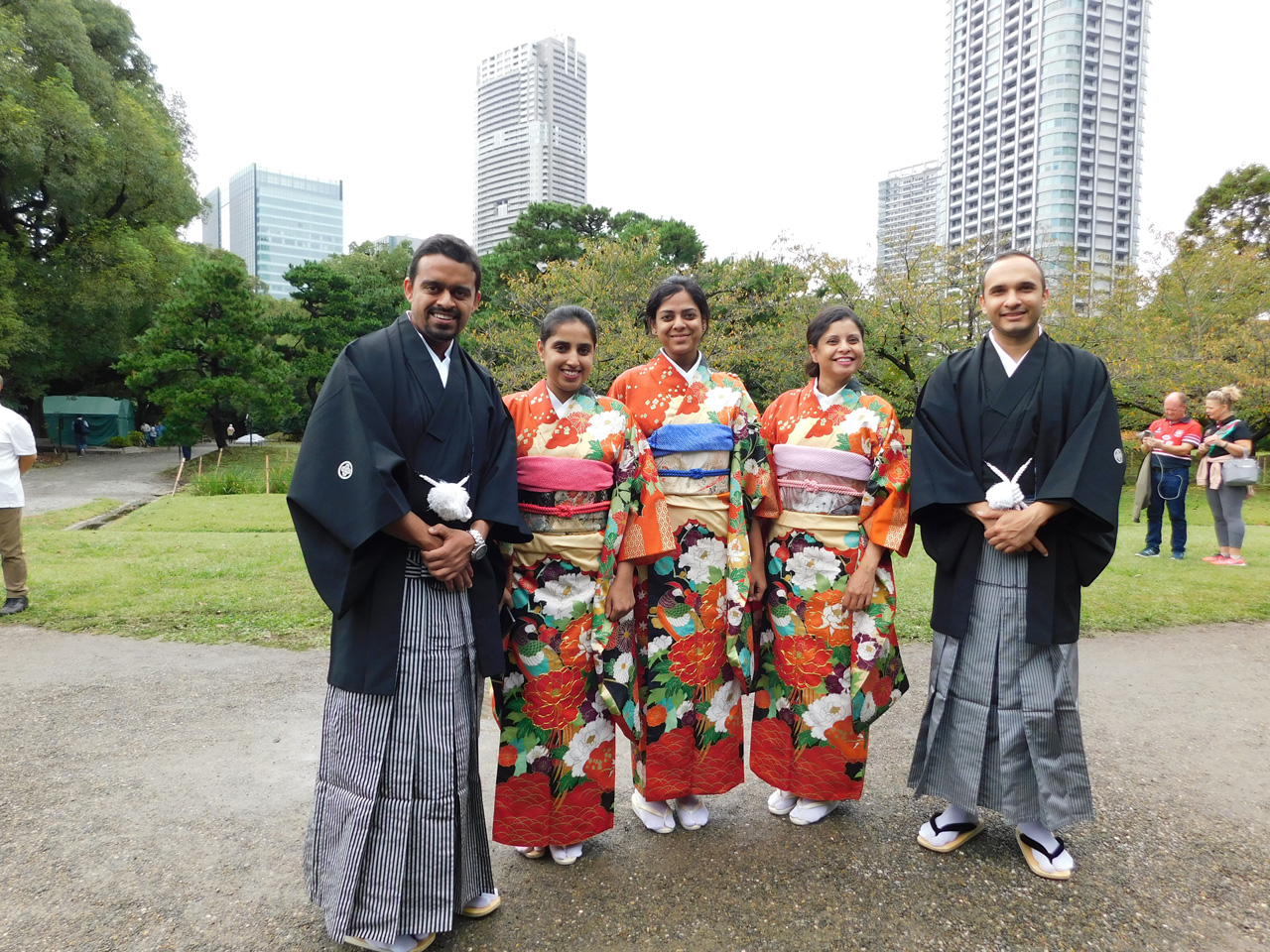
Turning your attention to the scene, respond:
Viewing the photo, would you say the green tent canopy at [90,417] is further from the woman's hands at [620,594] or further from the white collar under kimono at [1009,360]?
the white collar under kimono at [1009,360]

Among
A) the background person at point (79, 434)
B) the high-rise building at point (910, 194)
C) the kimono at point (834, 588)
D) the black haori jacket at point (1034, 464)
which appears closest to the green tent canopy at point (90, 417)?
the background person at point (79, 434)

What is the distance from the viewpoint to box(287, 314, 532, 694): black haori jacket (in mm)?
2193

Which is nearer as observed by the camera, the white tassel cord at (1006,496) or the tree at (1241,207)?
the white tassel cord at (1006,496)

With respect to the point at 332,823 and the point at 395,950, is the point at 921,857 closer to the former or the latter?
the point at 395,950

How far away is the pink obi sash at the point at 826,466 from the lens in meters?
3.01

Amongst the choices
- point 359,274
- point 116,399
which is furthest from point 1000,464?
point 116,399

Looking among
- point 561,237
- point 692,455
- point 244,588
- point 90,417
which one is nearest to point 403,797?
point 692,455

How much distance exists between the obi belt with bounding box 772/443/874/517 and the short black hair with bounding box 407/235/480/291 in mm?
1481

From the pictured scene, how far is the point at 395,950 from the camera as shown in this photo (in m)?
2.31

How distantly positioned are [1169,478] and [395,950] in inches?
377

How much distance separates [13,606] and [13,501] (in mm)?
865

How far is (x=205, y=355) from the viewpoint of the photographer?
73.7 feet

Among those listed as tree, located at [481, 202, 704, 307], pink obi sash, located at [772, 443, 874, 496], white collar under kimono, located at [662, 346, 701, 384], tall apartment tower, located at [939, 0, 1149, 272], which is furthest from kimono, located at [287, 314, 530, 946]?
tall apartment tower, located at [939, 0, 1149, 272]

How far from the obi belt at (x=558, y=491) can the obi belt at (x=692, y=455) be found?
362 mm
